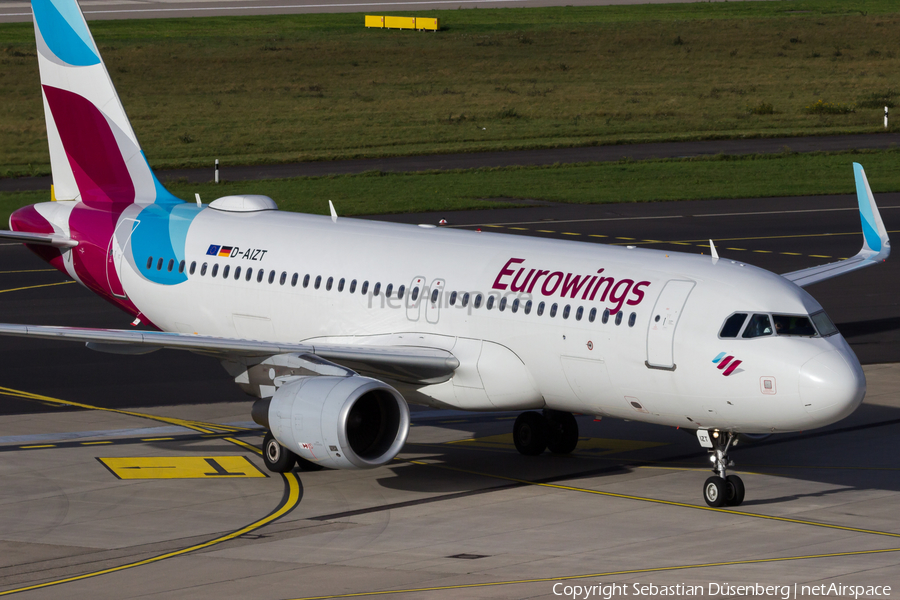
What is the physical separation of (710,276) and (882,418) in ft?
32.4

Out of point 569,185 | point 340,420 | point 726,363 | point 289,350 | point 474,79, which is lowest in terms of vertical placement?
point 340,420

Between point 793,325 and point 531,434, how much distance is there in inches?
283

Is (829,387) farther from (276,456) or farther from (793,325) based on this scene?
(276,456)

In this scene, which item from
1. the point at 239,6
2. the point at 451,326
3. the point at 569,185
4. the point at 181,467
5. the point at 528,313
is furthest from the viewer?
the point at 239,6

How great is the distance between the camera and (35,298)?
45.3 meters

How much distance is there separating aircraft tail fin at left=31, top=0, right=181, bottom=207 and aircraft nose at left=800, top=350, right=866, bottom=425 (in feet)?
57.3

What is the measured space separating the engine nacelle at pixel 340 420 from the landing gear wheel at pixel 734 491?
5867mm

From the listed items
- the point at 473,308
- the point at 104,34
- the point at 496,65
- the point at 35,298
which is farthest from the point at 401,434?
the point at 104,34

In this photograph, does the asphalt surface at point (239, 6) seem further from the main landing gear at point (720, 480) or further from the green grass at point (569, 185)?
the main landing gear at point (720, 480)

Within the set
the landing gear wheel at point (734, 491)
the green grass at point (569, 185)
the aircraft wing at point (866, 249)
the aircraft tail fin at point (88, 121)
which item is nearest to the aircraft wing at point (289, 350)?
the landing gear wheel at point (734, 491)

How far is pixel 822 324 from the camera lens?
23.3 m

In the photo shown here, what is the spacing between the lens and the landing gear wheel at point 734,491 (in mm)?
23797

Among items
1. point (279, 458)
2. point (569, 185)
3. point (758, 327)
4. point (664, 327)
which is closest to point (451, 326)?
point (279, 458)

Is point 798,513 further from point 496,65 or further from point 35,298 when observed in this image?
point 496,65
